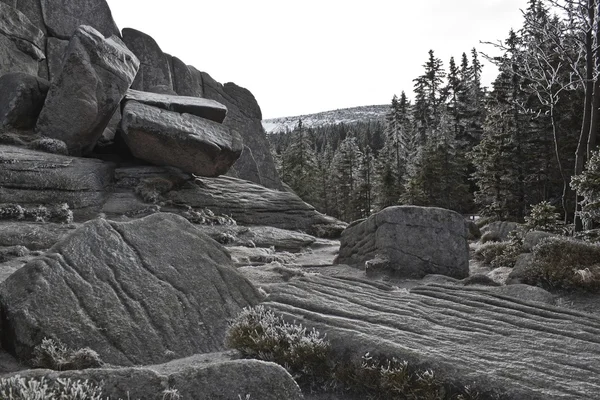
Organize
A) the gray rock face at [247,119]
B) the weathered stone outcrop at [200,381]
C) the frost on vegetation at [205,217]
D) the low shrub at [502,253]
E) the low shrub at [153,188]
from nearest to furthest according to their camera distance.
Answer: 1. the weathered stone outcrop at [200,381]
2. the low shrub at [502,253]
3. the low shrub at [153,188]
4. the frost on vegetation at [205,217]
5. the gray rock face at [247,119]

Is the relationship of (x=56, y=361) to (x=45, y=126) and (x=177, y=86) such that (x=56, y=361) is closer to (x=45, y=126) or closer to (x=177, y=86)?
(x=45, y=126)

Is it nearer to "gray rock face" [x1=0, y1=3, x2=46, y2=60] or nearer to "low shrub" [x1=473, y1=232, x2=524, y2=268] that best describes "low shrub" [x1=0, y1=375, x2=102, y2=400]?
"low shrub" [x1=473, y1=232, x2=524, y2=268]

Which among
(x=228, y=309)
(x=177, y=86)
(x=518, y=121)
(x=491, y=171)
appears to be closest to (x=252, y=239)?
(x=228, y=309)

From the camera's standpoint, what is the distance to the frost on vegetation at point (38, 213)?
16403mm

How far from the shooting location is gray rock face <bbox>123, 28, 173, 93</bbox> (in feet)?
113

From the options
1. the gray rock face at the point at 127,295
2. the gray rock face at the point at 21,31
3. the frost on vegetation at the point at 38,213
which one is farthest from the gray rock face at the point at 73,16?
the gray rock face at the point at 127,295

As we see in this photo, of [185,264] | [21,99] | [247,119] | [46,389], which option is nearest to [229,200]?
[21,99]

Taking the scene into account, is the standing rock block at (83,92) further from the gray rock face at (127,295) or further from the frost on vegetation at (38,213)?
the gray rock face at (127,295)

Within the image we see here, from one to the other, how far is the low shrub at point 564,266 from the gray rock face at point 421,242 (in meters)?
3.07

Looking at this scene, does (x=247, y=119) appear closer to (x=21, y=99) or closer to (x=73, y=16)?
(x=73, y=16)

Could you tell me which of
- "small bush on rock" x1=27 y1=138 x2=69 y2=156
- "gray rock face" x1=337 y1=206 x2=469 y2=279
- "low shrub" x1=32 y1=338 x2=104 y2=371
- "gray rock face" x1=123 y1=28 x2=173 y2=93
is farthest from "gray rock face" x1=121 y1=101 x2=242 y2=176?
"low shrub" x1=32 y1=338 x2=104 y2=371

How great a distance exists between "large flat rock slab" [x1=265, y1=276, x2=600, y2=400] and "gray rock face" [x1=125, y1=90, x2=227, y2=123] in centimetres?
1914

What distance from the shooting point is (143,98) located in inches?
969

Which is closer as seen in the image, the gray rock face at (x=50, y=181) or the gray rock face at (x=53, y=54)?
the gray rock face at (x=50, y=181)
